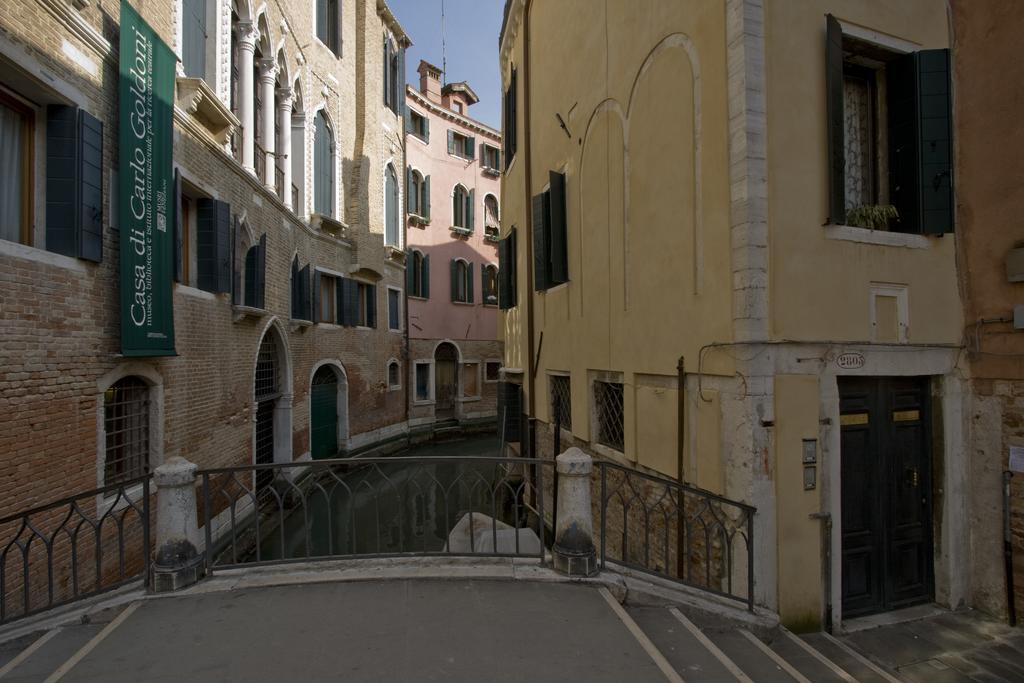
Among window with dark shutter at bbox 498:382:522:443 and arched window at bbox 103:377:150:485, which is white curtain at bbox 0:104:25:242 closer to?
arched window at bbox 103:377:150:485

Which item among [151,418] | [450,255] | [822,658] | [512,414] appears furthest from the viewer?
[450,255]

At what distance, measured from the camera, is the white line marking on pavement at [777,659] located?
3369 mm

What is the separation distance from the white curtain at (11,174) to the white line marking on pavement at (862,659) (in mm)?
8180

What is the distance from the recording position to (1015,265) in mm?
4848

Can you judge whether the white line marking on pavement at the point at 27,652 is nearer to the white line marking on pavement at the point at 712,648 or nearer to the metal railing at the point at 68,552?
the metal railing at the point at 68,552

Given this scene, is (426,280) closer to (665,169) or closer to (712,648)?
(665,169)

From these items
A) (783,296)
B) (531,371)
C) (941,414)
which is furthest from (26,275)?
(941,414)

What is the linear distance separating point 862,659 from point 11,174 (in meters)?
8.65

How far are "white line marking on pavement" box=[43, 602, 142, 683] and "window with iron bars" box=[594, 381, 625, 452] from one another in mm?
5159

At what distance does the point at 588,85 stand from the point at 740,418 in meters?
5.56

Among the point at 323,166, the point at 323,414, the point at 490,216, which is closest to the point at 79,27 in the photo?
the point at 323,166

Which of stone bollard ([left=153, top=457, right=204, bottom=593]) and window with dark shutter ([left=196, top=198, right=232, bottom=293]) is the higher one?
window with dark shutter ([left=196, top=198, right=232, bottom=293])

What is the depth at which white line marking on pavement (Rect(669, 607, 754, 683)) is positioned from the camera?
3.10 meters

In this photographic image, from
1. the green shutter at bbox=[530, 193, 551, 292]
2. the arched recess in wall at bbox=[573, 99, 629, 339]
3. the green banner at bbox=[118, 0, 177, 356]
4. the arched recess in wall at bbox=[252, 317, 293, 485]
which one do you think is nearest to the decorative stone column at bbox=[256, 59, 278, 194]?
the arched recess in wall at bbox=[252, 317, 293, 485]
